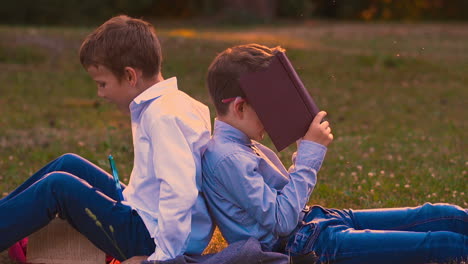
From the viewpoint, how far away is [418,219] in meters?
4.02

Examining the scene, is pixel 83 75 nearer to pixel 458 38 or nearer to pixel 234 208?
pixel 234 208

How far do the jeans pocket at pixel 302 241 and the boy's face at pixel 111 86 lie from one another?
3.66 ft

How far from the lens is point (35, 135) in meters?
8.61

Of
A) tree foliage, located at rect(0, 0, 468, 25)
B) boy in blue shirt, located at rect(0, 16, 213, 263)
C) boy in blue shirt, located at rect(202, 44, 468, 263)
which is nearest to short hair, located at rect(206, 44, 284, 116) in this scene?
boy in blue shirt, located at rect(202, 44, 468, 263)

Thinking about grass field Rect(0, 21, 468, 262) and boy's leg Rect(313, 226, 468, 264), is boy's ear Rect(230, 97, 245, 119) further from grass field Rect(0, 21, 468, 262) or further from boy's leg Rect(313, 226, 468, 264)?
grass field Rect(0, 21, 468, 262)

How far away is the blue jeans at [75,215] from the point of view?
370 cm

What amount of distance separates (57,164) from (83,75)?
10.0 metres

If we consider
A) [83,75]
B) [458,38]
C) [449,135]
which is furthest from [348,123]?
[458,38]

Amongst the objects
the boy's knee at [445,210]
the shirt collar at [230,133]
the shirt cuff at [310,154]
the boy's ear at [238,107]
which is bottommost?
the boy's knee at [445,210]

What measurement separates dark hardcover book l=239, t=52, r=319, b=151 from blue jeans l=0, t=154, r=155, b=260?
0.86 meters

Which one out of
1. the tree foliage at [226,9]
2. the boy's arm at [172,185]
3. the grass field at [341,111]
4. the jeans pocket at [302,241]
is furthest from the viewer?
the tree foliage at [226,9]

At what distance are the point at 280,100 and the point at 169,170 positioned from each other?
2.13 ft

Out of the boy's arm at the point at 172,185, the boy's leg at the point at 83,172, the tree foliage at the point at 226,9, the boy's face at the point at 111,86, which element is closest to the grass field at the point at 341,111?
the boy's leg at the point at 83,172

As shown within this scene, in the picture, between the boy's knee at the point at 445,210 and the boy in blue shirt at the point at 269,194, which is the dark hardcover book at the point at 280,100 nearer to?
the boy in blue shirt at the point at 269,194
